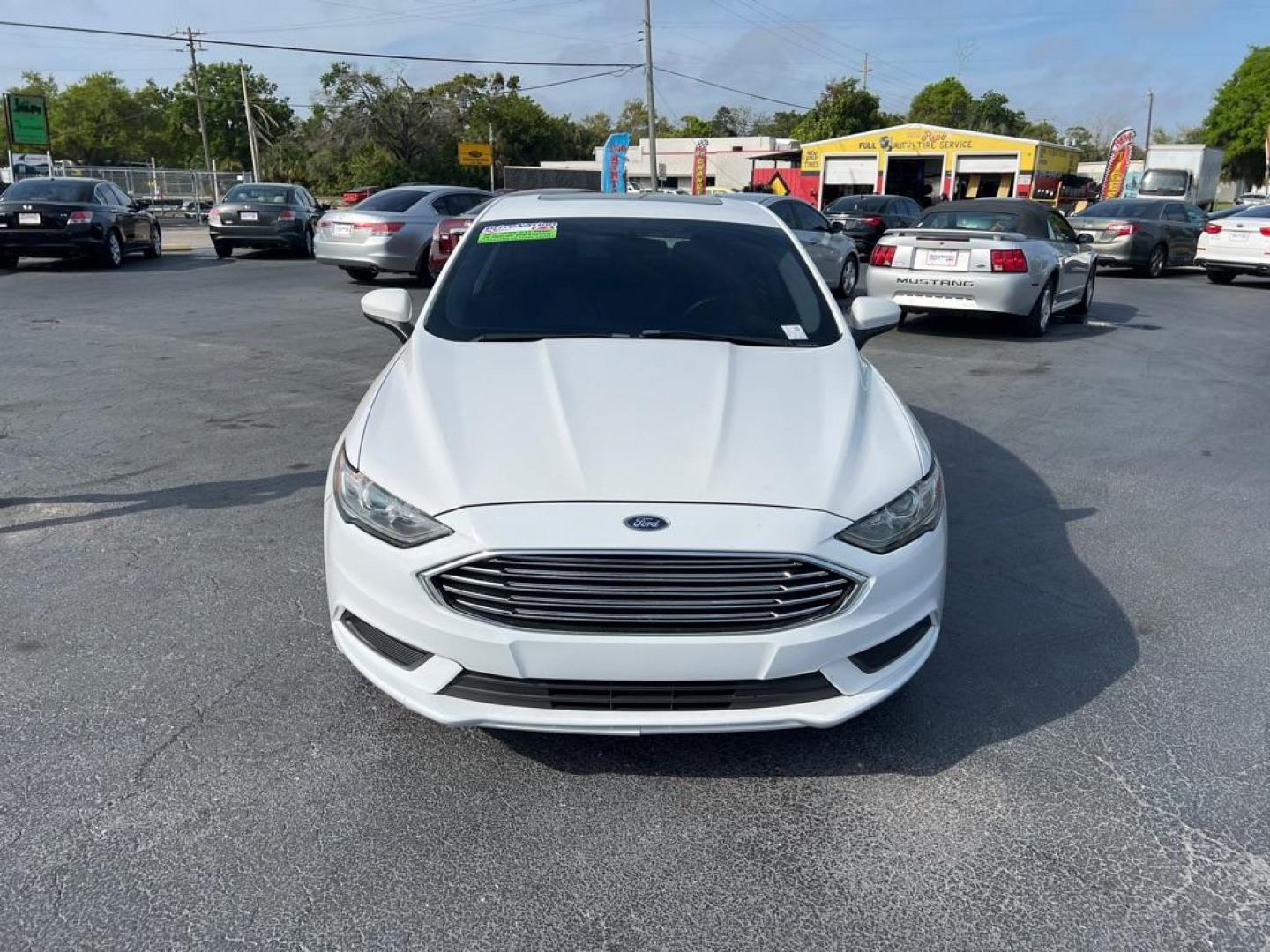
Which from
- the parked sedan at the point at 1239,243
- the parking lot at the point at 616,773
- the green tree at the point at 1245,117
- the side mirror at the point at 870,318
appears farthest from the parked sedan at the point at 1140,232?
the green tree at the point at 1245,117

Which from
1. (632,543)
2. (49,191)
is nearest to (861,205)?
(49,191)

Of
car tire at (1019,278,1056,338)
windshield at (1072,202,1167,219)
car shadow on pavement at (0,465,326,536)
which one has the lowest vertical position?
car shadow on pavement at (0,465,326,536)

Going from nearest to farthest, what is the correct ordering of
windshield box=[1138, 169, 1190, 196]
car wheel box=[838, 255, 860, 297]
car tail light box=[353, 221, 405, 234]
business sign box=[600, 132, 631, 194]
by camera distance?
car wheel box=[838, 255, 860, 297]
car tail light box=[353, 221, 405, 234]
business sign box=[600, 132, 631, 194]
windshield box=[1138, 169, 1190, 196]

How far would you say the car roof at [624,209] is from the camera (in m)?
4.76

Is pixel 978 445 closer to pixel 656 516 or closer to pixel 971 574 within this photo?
pixel 971 574

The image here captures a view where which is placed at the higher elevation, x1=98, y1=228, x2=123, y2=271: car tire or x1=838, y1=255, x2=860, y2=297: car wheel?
x1=98, y1=228, x2=123, y2=271: car tire

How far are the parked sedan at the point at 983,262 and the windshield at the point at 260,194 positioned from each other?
1395cm

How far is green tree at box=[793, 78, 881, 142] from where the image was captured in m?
60.7

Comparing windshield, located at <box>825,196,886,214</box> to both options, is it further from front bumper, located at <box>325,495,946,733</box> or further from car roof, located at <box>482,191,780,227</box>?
front bumper, located at <box>325,495,946,733</box>

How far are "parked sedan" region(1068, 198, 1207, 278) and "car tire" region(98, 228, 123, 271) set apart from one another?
57.6 ft

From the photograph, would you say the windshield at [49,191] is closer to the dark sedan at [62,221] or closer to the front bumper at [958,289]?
the dark sedan at [62,221]

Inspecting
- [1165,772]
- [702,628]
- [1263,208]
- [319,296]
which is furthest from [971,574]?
[1263,208]

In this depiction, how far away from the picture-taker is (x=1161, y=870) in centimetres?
261

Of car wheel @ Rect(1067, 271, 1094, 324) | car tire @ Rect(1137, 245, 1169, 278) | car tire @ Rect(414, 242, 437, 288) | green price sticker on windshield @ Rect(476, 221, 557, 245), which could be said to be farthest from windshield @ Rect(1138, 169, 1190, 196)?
green price sticker on windshield @ Rect(476, 221, 557, 245)
